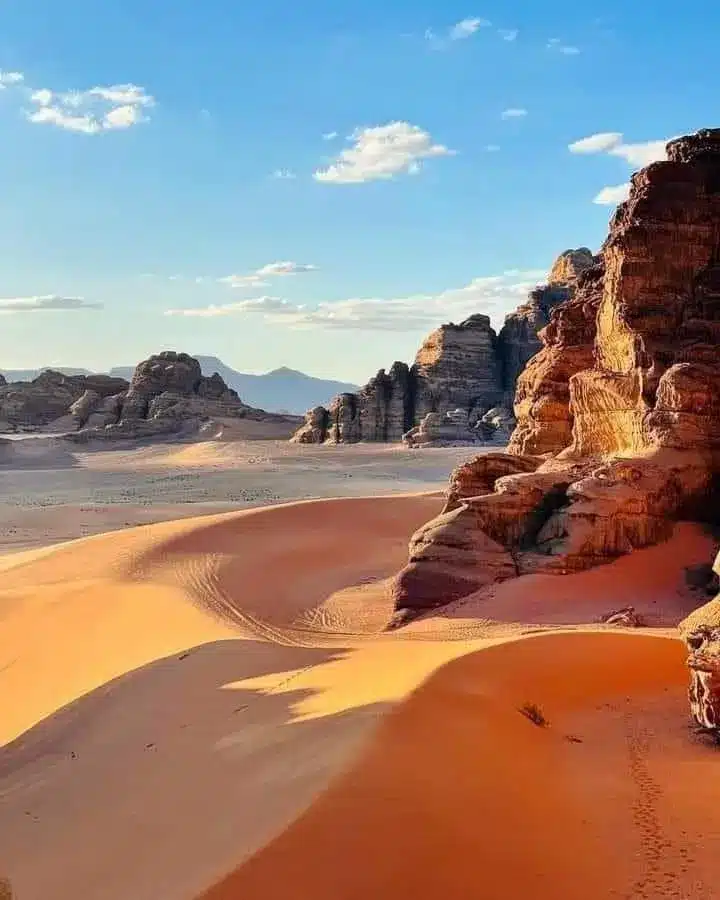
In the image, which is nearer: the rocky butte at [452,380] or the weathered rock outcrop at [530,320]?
the weathered rock outcrop at [530,320]

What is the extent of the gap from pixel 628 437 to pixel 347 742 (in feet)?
37.0

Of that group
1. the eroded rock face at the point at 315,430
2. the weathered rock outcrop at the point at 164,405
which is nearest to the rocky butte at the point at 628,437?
the eroded rock face at the point at 315,430

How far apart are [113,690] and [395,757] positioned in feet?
19.4

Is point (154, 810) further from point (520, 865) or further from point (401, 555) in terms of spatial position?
point (401, 555)

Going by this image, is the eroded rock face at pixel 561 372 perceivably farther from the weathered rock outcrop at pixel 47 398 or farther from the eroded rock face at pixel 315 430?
the weathered rock outcrop at pixel 47 398

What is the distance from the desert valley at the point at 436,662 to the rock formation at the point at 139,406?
36321 millimetres

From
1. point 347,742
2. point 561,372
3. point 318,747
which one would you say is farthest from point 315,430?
point 347,742

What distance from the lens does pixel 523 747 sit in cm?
720

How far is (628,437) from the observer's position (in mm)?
16250

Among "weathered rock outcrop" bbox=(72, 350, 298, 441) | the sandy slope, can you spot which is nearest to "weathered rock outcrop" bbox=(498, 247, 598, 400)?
"weathered rock outcrop" bbox=(72, 350, 298, 441)

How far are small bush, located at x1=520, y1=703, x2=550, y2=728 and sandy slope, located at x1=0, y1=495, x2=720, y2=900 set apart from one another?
0.19 m

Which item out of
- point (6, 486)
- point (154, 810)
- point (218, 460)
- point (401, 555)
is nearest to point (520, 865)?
point (154, 810)

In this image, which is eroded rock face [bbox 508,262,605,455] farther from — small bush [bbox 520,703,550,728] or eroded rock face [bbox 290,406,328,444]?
eroded rock face [bbox 290,406,328,444]

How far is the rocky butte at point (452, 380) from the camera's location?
202 feet
